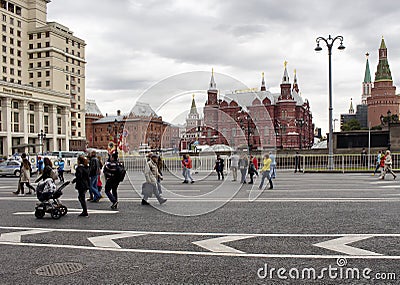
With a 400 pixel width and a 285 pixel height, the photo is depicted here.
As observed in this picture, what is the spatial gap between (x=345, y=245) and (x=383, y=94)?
522 feet

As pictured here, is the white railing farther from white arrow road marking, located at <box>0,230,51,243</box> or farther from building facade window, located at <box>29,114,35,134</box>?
building facade window, located at <box>29,114,35,134</box>

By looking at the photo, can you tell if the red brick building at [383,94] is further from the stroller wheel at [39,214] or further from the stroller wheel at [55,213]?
the stroller wheel at [39,214]

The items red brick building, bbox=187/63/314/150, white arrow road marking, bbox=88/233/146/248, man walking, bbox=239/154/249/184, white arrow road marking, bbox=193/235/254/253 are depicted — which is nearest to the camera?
white arrow road marking, bbox=193/235/254/253

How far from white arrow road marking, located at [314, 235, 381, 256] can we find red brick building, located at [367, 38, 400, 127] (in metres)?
153

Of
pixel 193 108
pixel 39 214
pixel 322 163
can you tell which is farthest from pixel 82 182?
pixel 322 163

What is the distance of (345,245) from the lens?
710 centimetres

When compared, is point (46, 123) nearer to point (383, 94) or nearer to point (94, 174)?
point (94, 174)

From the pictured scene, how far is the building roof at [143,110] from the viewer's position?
10.9 m

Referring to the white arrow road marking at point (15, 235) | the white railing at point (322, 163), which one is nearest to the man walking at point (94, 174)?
the white arrow road marking at point (15, 235)

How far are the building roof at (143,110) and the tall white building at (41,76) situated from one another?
2867 inches

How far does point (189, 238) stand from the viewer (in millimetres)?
7918

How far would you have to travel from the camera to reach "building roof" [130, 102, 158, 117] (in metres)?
10.9

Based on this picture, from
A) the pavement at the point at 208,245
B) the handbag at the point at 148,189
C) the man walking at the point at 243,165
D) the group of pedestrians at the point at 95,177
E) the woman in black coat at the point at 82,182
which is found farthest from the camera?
the man walking at the point at 243,165

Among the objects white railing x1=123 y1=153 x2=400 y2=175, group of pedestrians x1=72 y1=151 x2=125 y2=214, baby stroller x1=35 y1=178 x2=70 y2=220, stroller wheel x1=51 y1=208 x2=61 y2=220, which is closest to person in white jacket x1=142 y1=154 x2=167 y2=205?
group of pedestrians x1=72 y1=151 x2=125 y2=214
